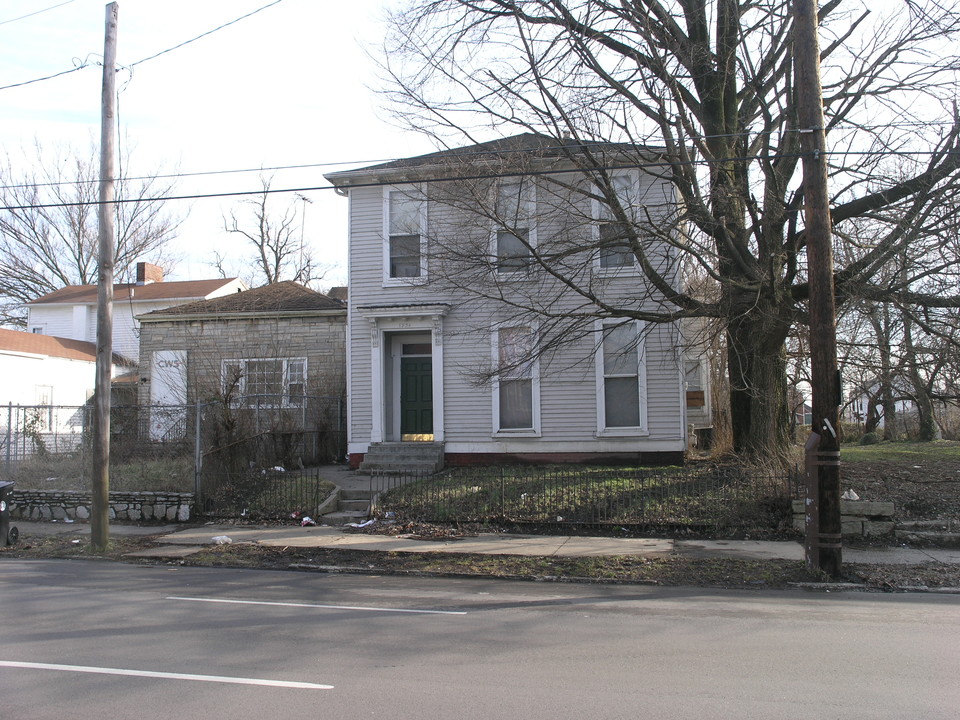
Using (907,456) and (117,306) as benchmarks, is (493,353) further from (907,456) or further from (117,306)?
(117,306)

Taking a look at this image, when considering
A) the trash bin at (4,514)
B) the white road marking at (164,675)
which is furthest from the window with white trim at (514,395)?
the white road marking at (164,675)

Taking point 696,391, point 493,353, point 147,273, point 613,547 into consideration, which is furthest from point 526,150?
point 147,273

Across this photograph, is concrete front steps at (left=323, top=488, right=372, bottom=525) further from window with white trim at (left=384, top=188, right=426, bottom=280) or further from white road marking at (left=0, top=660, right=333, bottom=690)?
white road marking at (left=0, top=660, right=333, bottom=690)

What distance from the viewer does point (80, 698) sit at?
195 inches

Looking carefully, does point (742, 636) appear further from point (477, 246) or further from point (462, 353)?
point (462, 353)

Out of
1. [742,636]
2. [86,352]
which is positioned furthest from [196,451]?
[86,352]

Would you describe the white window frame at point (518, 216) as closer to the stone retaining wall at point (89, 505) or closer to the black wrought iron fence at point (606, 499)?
the black wrought iron fence at point (606, 499)

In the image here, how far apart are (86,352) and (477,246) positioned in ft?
86.6

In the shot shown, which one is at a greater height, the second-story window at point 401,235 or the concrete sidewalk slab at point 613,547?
the second-story window at point 401,235

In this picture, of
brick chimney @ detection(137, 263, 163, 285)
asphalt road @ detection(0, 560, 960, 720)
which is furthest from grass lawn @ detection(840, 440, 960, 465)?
brick chimney @ detection(137, 263, 163, 285)

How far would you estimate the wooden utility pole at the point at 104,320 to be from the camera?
11594 millimetres

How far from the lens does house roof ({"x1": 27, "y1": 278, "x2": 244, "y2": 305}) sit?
38125 mm

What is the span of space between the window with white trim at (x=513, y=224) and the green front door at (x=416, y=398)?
3610 millimetres

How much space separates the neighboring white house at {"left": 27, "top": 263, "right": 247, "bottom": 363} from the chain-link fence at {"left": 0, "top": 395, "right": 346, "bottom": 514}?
2194 cm
